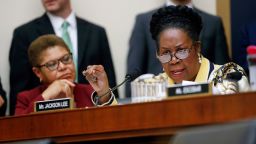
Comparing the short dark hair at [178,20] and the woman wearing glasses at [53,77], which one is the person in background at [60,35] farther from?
the short dark hair at [178,20]

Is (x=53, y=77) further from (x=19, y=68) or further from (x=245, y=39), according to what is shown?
(x=245, y=39)

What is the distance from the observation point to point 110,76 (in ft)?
17.8

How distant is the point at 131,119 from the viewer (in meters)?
2.72

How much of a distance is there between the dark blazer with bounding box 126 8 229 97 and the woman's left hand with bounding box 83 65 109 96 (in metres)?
1.57

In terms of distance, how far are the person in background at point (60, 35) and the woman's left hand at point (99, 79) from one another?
177 centimetres

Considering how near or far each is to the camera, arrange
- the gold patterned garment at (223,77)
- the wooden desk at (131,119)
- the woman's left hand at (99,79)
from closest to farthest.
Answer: the wooden desk at (131,119) → the gold patterned garment at (223,77) → the woman's left hand at (99,79)

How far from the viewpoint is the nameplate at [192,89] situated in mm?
2605

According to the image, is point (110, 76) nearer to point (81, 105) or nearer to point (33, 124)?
point (81, 105)

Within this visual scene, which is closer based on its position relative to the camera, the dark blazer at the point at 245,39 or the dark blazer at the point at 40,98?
the dark blazer at the point at 40,98

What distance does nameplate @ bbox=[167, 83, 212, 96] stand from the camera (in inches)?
103

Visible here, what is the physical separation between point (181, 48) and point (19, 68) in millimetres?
2184

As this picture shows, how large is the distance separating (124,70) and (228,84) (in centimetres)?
287

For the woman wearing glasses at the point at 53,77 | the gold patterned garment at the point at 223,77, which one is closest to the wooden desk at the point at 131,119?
the gold patterned garment at the point at 223,77

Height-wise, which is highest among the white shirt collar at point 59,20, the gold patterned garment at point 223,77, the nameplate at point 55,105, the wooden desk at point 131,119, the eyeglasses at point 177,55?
the white shirt collar at point 59,20
